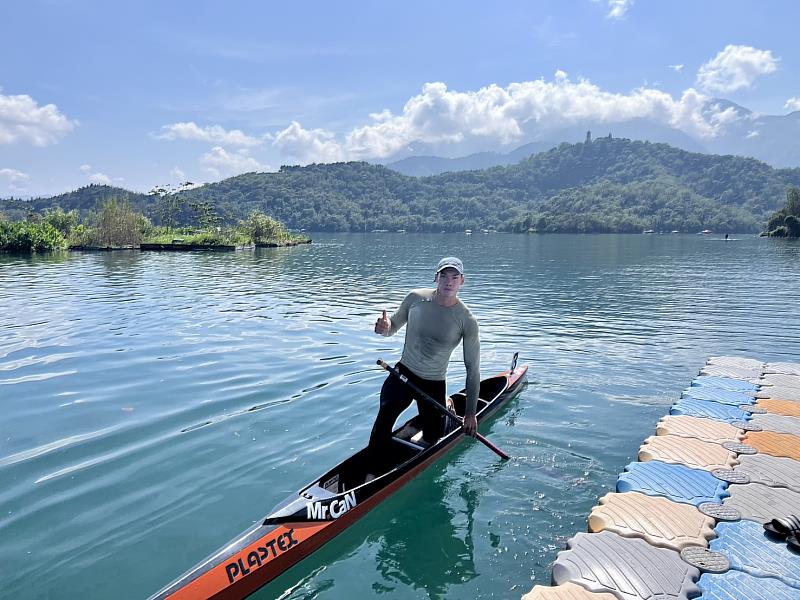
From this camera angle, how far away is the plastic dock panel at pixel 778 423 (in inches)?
421

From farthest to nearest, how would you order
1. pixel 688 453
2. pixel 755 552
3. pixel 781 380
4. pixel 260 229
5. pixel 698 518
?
pixel 260 229
pixel 781 380
pixel 688 453
pixel 698 518
pixel 755 552

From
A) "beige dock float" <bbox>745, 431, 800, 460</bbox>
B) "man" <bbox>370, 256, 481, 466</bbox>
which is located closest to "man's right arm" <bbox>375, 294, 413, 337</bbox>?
"man" <bbox>370, 256, 481, 466</bbox>

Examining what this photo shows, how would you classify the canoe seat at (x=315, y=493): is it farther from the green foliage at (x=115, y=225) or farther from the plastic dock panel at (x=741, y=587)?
the green foliage at (x=115, y=225)

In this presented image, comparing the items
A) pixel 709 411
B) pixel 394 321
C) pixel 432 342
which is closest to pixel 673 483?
pixel 709 411

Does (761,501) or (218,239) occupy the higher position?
(218,239)

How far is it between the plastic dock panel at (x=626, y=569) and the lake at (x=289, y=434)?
3.13 ft

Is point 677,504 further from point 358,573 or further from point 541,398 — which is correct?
point 541,398

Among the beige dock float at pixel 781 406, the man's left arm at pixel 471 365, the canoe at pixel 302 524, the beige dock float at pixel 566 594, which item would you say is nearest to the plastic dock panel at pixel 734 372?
the beige dock float at pixel 781 406

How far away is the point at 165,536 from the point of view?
26.5ft

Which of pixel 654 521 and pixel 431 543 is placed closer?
pixel 654 521

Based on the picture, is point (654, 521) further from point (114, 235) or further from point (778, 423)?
point (114, 235)

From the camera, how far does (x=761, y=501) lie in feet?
26.0

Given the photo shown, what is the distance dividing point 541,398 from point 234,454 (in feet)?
27.0

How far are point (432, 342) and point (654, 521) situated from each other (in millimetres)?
4084
